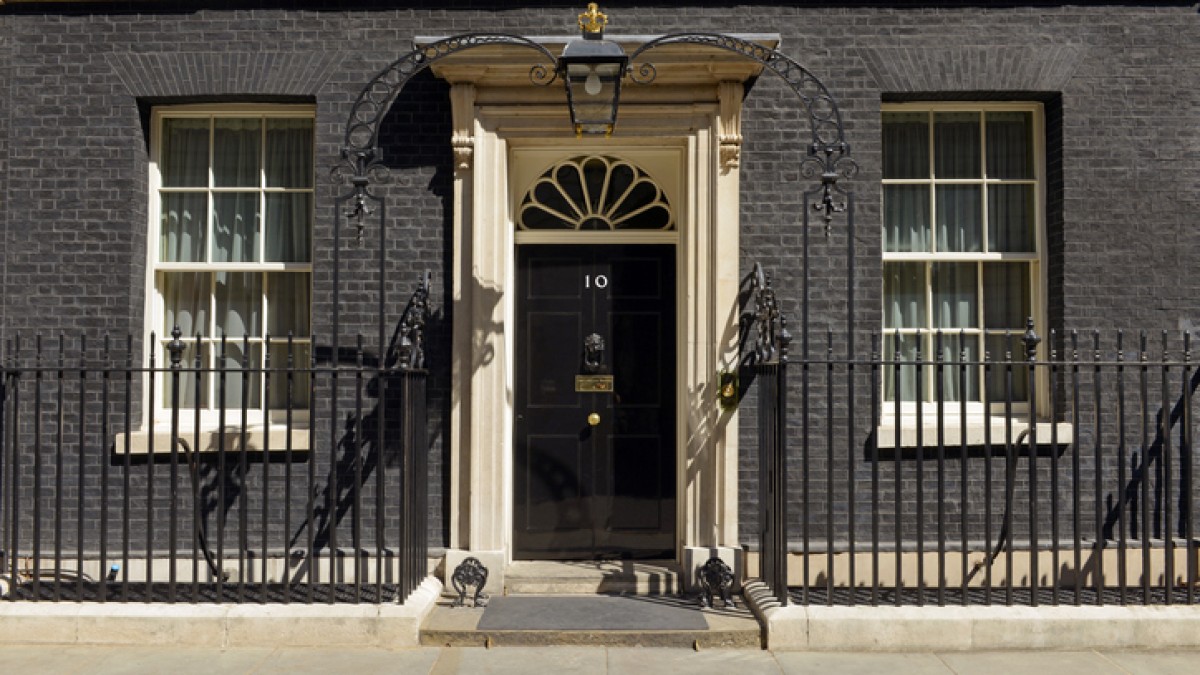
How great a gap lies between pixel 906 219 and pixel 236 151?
4.99m

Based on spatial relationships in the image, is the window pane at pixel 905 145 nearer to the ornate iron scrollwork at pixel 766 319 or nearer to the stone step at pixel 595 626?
the ornate iron scrollwork at pixel 766 319

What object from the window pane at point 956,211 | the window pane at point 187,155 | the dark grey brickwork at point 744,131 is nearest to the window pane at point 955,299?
the window pane at point 956,211

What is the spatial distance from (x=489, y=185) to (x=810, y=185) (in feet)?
7.48

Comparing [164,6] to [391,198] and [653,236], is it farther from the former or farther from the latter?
[653,236]

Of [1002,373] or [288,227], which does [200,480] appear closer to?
[288,227]

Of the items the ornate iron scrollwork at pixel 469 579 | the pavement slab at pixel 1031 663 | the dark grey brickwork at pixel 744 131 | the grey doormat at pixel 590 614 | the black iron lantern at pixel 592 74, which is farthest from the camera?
the dark grey brickwork at pixel 744 131

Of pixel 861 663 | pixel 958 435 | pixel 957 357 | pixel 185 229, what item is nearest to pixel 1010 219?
pixel 957 357

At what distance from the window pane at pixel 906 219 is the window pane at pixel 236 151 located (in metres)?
4.68

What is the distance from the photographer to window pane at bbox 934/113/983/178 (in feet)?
26.7

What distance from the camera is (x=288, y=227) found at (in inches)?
321

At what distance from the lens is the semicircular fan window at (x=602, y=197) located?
8117mm

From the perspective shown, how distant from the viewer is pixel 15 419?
21.7 ft

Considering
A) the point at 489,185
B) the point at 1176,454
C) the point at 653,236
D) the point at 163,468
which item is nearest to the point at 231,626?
the point at 163,468

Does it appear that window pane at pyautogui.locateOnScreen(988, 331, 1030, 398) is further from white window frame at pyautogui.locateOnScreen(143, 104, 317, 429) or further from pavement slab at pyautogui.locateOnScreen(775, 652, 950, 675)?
white window frame at pyautogui.locateOnScreen(143, 104, 317, 429)
